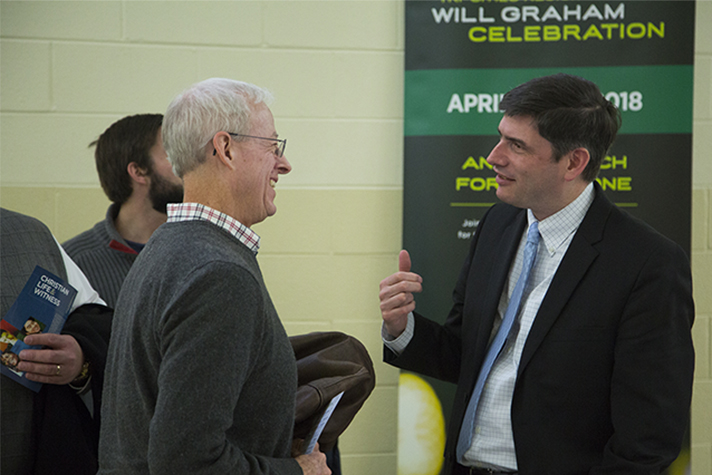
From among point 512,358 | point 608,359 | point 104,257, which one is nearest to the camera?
point 608,359

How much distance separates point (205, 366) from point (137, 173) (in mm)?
1369

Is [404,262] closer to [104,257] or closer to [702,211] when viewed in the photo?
[104,257]

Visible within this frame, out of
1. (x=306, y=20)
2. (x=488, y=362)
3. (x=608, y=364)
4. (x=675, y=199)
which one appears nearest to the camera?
→ (x=608, y=364)

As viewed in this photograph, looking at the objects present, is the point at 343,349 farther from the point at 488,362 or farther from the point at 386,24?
the point at 386,24

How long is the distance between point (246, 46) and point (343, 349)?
1.51 metres

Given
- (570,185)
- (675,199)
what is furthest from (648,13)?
(570,185)

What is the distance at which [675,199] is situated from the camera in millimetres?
2301

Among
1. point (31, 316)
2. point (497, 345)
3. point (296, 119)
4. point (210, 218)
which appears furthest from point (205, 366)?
point (296, 119)

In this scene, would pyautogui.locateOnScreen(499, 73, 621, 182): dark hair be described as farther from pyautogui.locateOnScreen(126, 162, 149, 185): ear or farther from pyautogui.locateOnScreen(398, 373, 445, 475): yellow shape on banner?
pyautogui.locateOnScreen(126, 162, 149, 185): ear

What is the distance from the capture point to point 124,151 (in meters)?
2.13

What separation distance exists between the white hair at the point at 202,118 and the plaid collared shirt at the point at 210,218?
0.08m

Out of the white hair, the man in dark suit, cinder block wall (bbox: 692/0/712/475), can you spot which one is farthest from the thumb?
cinder block wall (bbox: 692/0/712/475)

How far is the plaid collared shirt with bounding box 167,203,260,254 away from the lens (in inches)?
42.7

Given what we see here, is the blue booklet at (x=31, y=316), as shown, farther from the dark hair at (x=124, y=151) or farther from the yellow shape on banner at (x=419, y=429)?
the yellow shape on banner at (x=419, y=429)
